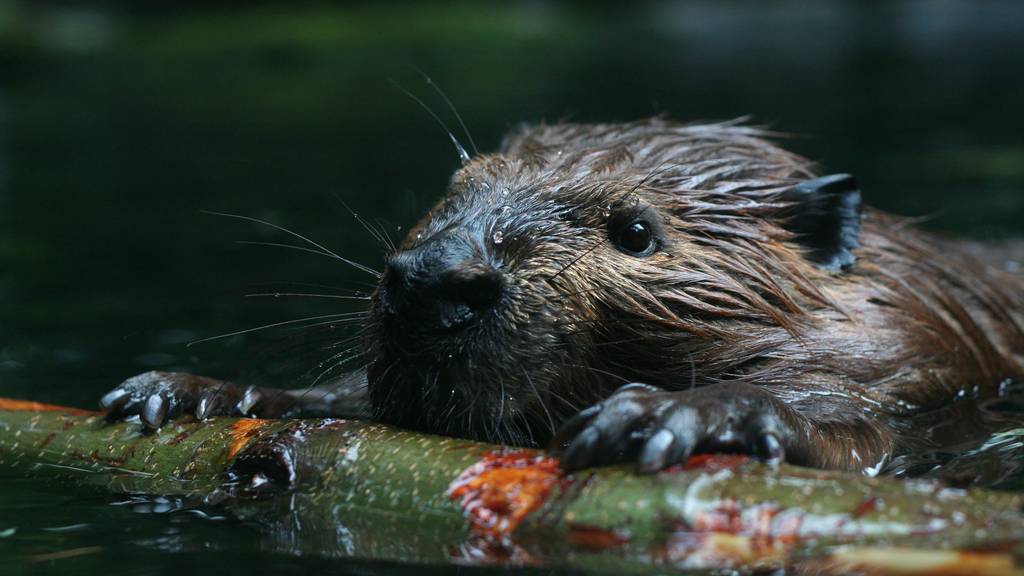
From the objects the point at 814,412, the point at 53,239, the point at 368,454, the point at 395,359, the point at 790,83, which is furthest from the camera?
the point at 790,83

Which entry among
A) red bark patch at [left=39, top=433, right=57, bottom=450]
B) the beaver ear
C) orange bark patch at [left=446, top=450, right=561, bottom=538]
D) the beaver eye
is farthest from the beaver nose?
the beaver ear

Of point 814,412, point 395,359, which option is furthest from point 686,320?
point 395,359

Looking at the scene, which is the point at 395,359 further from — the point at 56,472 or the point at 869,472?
the point at 869,472

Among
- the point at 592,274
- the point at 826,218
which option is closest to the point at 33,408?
the point at 592,274

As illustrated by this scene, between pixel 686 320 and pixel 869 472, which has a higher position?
pixel 686 320

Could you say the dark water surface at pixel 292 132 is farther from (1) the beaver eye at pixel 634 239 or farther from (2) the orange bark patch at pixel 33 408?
(1) the beaver eye at pixel 634 239

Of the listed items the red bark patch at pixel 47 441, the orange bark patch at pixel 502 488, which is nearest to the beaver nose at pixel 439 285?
the orange bark patch at pixel 502 488
